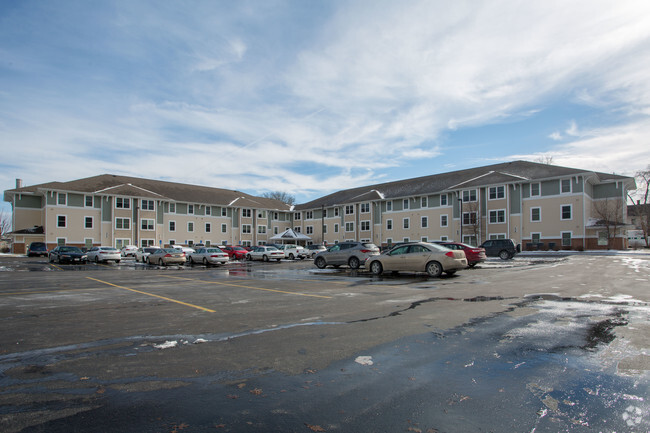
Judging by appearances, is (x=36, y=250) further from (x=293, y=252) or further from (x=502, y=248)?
(x=502, y=248)

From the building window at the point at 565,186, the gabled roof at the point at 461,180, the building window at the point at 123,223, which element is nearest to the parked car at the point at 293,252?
the gabled roof at the point at 461,180

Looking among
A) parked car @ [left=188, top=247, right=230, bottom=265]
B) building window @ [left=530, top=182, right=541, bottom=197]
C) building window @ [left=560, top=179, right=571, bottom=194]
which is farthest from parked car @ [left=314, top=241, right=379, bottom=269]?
building window @ [left=560, top=179, right=571, bottom=194]

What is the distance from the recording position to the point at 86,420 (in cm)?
321

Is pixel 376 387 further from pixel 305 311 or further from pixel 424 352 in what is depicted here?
pixel 305 311

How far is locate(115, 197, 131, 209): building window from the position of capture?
51281 mm

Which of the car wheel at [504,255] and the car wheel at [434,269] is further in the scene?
the car wheel at [504,255]

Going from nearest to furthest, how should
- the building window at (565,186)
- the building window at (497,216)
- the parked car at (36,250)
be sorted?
1. the building window at (565,186)
2. the parked car at (36,250)
3. the building window at (497,216)

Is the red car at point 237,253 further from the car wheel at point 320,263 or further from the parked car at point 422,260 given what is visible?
the parked car at point 422,260

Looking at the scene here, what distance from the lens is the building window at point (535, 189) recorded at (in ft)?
147

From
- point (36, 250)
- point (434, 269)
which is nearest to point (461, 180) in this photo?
point (434, 269)

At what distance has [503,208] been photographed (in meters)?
46.7

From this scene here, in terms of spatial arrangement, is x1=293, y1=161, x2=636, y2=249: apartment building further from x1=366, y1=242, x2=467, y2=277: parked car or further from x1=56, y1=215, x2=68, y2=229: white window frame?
x1=56, y1=215, x2=68, y2=229: white window frame

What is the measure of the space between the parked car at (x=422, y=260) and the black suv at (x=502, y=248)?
52.5 feet

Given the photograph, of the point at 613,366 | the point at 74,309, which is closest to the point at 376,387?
the point at 613,366
